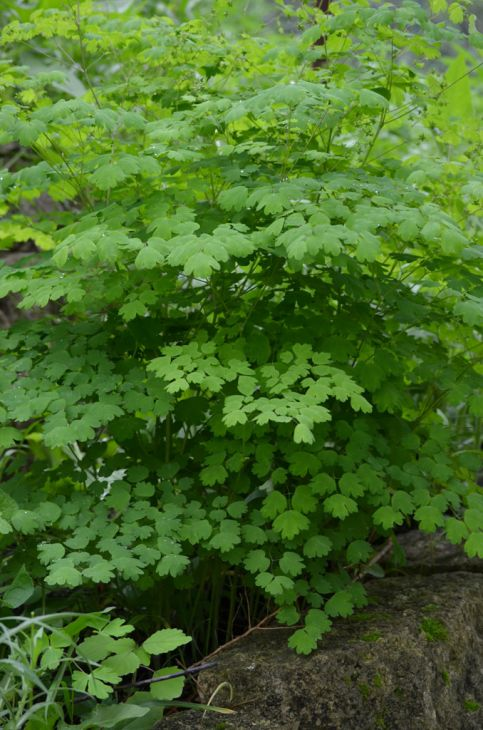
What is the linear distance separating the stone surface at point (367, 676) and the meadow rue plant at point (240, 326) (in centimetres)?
8

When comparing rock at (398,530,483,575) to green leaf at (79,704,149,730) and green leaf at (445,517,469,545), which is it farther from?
green leaf at (79,704,149,730)

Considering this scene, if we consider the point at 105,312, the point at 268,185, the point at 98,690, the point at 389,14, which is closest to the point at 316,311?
the point at 268,185

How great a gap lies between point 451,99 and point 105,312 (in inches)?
65.8

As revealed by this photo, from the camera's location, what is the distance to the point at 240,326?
2.01 m

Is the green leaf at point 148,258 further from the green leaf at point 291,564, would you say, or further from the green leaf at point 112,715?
the green leaf at point 112,715

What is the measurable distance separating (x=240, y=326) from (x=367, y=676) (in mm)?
858

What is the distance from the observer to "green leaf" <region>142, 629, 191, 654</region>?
1767mm

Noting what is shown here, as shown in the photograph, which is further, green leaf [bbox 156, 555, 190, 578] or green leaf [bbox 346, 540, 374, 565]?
green leaf [bbox 346, 540, 374, 565]

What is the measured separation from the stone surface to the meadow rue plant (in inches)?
3.2

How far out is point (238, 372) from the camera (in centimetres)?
186

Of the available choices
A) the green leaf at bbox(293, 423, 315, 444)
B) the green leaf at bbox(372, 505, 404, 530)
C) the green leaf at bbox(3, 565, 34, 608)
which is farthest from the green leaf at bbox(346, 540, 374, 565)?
the green leaf at bbox(3, 565, 34, 608)

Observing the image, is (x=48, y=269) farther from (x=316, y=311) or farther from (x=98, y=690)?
(x=98, y=690)

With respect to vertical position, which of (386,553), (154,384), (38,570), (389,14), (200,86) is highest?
(389,14)

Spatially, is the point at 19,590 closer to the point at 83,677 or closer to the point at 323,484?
the point at 83,677
